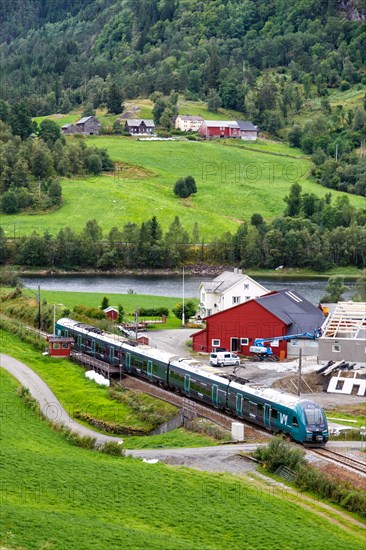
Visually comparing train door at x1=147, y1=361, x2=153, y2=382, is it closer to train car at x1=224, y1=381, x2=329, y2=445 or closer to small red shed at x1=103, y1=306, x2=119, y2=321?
train car at x1=224, y1=381, x2=329, y2=445

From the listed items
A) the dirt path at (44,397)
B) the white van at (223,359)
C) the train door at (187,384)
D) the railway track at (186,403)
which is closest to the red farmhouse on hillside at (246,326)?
the white van at (223,359)

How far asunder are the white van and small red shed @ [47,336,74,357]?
337 inches

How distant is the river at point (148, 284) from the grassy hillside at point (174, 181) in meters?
15.7

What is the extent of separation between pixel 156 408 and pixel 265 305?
22.0 metres

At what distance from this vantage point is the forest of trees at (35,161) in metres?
155

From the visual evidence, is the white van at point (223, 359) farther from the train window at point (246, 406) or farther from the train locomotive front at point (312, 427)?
the train locomotive front at point (312, 427)

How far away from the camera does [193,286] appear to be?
4742 inches

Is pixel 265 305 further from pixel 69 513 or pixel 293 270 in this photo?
pixel 293 270

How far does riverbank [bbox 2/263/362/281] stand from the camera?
137750 mm

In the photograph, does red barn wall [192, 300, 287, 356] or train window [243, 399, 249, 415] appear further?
red barn wall [192, 300, 287, 356]

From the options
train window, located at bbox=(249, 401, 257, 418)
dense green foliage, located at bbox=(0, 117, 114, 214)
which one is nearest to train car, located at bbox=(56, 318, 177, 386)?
train window, located at bbox=(249, 401, 257, 418)

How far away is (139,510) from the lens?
31172 mm

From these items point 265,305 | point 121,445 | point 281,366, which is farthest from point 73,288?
point 121,445

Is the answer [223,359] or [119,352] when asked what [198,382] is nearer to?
[119,352]
